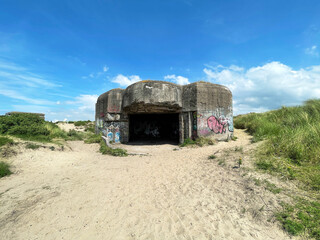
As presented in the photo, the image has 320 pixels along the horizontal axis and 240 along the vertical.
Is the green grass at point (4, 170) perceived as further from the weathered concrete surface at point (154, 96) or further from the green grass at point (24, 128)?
the weathered concrete surface at point (154, 96)

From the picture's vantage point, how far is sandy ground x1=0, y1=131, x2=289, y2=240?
2.33 metres

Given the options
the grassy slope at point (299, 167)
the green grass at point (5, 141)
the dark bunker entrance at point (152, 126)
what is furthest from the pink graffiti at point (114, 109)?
the grassy slope at point (299, 167)

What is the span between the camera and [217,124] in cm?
888

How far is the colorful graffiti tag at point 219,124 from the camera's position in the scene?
877 cm

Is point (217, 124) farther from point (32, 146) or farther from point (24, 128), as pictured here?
point (24, 128)

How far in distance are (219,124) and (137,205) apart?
7.18 m

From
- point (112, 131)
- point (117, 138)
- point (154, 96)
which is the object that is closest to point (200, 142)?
point (154, 96)

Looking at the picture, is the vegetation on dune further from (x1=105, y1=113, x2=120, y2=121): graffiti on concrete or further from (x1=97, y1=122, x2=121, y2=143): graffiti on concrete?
(x1=105, y1=113, x2=120, y2=121): graffiti on concrete

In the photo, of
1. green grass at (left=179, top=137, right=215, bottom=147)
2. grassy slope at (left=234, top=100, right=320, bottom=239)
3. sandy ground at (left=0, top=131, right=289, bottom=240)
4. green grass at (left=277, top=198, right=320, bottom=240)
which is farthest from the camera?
green grass at (left=179, top=137, right=215, bottom=147)

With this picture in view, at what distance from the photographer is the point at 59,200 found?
128 inches

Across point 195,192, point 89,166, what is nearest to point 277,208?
point 195,192

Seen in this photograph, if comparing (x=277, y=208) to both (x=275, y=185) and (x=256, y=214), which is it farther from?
(x=275, y=185)

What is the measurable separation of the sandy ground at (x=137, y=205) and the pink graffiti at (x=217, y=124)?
166 inches

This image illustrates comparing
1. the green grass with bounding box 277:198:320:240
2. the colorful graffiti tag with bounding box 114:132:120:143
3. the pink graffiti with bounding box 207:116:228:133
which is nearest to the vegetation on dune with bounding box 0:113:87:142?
the colorful graffiti tag with bounding box 114:132:120:143
